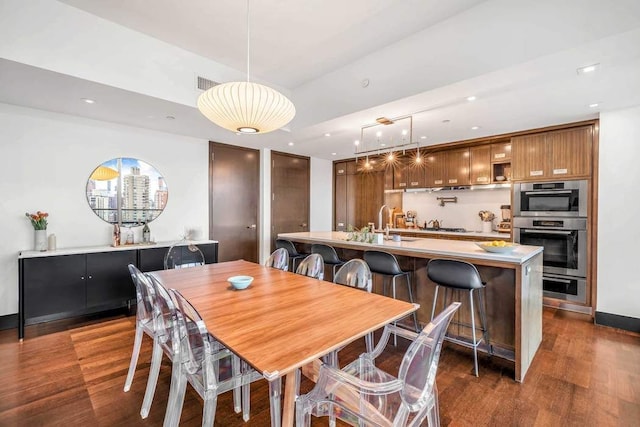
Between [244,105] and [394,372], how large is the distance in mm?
2319

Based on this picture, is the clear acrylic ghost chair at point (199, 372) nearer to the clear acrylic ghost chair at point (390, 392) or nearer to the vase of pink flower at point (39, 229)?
the clear acrylic ghost chair at point (390, 392)

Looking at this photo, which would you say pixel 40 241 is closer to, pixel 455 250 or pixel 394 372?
pixel 394 372

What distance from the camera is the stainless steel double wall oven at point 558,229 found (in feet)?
12.0

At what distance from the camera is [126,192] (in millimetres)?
3914

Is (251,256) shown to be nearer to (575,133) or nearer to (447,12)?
(447,12)

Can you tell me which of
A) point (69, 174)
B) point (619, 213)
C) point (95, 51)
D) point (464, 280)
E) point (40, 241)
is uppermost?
point (95, 51)

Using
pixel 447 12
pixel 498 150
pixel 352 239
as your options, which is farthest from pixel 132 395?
pixel 498 150

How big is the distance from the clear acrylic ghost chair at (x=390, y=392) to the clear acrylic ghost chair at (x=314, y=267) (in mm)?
1292

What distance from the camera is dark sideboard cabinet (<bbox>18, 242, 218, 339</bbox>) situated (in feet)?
9.72

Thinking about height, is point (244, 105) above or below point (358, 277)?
above

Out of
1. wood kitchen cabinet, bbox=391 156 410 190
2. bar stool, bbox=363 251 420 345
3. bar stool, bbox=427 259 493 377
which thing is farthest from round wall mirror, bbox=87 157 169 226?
wood kitchen cabinet, bbox=391 156 410 190

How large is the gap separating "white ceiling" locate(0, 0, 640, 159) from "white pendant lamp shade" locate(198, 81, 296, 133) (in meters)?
1.00

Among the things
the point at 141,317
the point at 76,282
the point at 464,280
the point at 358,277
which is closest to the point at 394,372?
the point at 358,277

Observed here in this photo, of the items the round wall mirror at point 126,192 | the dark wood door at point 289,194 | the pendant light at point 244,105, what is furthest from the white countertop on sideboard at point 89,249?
the pendant light at point 244,105
